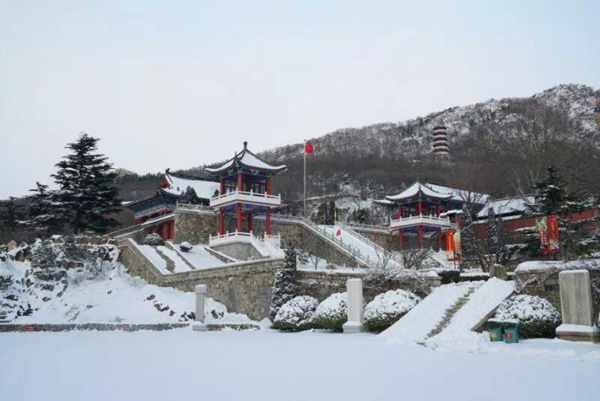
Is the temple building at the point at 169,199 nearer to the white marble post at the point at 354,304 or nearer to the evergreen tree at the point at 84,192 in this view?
the evergreen tree at the point at 84,192

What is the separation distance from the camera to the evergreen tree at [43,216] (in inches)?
1470

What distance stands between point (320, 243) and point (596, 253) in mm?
20846

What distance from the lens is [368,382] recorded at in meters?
8.24

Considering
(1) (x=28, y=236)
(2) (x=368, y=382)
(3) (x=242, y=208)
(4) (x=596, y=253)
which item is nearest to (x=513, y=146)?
(3) (x=242, y=208)

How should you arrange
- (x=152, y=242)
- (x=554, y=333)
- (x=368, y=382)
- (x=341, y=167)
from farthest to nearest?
(x=341, y=167) < (x=152, y=242) < (x=554, y=333) < (x=368, y=382)

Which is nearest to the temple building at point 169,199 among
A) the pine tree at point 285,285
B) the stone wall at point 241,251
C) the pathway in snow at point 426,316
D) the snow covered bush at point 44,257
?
the stone wall at point 241,251

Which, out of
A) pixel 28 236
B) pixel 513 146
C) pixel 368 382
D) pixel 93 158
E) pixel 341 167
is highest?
pixel 341 167

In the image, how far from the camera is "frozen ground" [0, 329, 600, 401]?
7449 mm

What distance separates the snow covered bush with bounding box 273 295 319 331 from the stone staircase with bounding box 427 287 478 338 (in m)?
4.93

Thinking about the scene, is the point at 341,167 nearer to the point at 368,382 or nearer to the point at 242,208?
the point at 242,208

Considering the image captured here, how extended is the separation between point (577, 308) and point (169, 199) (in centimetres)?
3165

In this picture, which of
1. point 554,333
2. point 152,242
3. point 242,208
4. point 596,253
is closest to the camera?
point 554,333

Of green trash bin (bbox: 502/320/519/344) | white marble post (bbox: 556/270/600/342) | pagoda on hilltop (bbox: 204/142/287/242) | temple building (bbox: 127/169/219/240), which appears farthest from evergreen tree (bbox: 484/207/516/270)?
temple building (bbox: 127/169/219/240)

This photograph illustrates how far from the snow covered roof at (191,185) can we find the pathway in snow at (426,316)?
2753 cm
